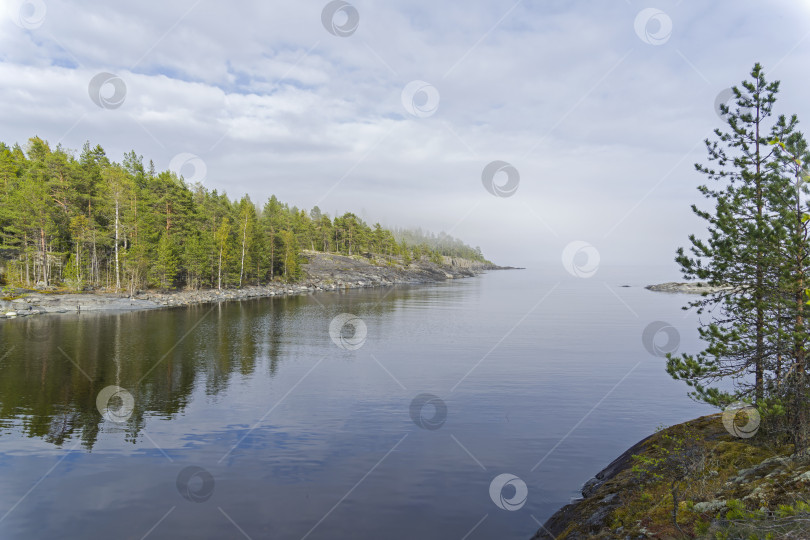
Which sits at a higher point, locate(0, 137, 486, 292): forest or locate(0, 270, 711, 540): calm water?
locate(0, 137, 486, 292): forest

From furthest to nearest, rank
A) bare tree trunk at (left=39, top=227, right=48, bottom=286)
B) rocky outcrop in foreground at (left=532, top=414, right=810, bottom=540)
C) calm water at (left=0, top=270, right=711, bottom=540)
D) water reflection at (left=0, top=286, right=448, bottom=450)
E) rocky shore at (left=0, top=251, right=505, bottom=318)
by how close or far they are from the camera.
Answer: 1. bare tree trunk at (left=39, top=227, right=48, bottom=286)
2. rocky shore at (left=0, top=251, right=505, bottom=318)
3. water reflection at (left=0, top=286, right=448, bottom=450)
4. calm water at (left=0, top=270, right=711, bottom=540)
5. rocky outcrop in foreground at (left=532, top=414, right=810, bottom=540)

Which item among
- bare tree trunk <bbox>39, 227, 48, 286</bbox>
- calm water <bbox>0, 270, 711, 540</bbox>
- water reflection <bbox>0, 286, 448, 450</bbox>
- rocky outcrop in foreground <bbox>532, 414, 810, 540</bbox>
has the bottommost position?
calm water <bbox>0, 270, 711, 540</bbox>

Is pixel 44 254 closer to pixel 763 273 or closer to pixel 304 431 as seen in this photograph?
pixel 304 431

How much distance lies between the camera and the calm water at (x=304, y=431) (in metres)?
15.1

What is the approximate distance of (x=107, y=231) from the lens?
271 ft

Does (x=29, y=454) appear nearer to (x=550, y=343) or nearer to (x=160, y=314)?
(x=550, y=343)

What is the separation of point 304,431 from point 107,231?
79873 mm

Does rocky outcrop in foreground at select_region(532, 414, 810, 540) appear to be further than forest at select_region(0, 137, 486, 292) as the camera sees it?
No

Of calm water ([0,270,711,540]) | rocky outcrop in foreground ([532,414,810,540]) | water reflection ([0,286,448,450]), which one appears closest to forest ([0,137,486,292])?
water reflection ([0,286,448,450])

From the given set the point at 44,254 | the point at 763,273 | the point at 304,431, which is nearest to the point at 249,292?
the point at 44,254

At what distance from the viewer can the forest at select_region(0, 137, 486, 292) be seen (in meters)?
74.4

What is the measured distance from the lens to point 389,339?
5103 centimetres

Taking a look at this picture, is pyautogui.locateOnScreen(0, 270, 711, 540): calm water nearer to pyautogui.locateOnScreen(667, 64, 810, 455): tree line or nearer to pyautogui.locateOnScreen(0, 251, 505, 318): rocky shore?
pyautogui.locateOnScreen(667, 64, 810, 455): tree line

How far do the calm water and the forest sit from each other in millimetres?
34003
